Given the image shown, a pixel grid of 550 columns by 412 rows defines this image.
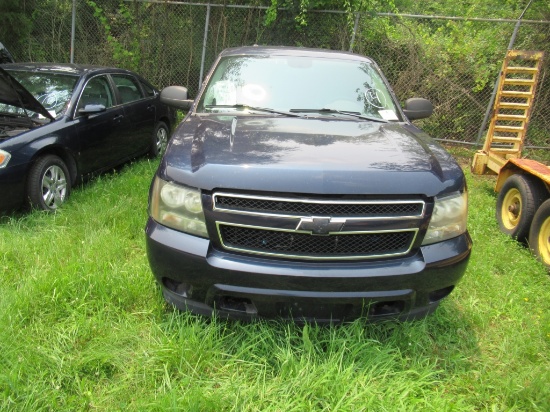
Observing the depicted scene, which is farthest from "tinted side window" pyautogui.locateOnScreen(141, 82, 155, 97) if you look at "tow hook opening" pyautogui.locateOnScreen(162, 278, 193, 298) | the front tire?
"tow hook opening" pyautogui.locateOnScreen(162, 278, 193, 298)

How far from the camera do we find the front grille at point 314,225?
1.97m

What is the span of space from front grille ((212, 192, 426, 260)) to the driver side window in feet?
10.9

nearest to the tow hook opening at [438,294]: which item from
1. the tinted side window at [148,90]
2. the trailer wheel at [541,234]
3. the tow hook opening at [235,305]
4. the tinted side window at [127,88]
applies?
the tow hook opening at [235,305]

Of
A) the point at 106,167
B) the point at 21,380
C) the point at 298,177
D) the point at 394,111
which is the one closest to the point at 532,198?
the point at 394,111

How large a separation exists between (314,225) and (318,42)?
6.96m

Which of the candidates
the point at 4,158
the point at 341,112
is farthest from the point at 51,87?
the point at 341,112

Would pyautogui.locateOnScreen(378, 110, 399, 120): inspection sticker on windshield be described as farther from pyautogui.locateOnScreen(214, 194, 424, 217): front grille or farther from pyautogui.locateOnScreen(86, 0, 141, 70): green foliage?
pyautogui.locateOnScreen(86, 0, 141, 70): green foliage

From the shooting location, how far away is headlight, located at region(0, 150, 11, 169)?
11.4 ft

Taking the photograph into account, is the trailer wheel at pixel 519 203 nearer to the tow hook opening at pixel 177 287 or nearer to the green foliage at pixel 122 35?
the tow hook opening at pixel 177 287

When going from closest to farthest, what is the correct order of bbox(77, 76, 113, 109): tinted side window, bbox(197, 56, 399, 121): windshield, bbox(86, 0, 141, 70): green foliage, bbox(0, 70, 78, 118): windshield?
bbox(197, 56, 399, 121): windshield
bbox(0, 70, 78, 118): windshield
bbox(77, 76, 113, 109): tinted side window
bbox(86, 0, 141, 70): green foliage

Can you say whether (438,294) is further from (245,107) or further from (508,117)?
(508,117)

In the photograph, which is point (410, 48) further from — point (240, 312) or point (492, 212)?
point (240, 312)

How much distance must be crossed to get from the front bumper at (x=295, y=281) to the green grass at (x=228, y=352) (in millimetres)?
182

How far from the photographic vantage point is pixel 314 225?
→ 6.44 ft
